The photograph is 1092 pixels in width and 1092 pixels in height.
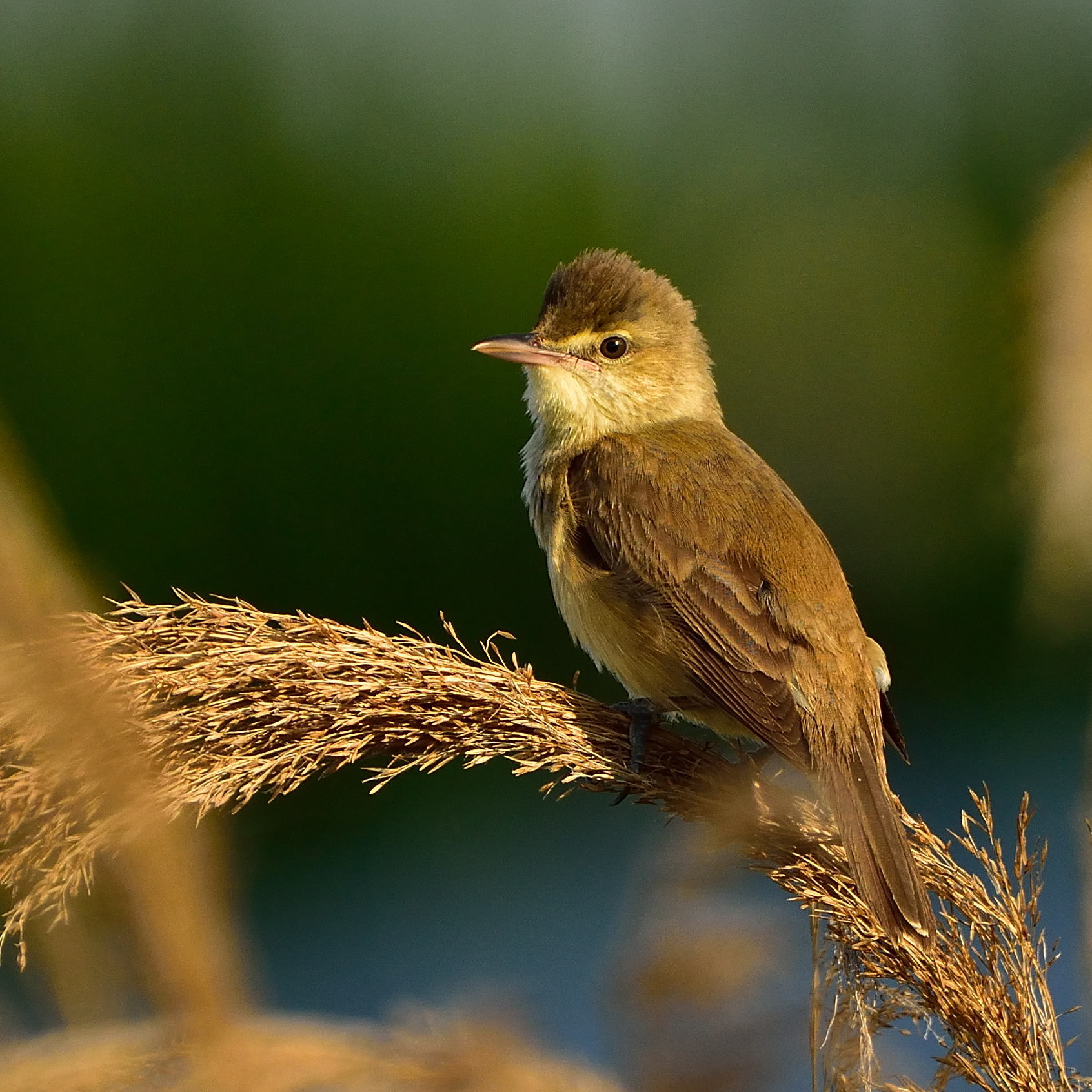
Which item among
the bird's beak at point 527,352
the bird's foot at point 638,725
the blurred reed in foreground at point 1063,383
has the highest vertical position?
the bird's beak at point 527,352

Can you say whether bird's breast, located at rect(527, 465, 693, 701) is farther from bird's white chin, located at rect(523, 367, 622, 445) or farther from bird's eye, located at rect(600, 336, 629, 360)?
bird's eye, located at rect(600, 336, 629, 360)


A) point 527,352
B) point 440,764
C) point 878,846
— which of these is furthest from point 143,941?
point 527,352

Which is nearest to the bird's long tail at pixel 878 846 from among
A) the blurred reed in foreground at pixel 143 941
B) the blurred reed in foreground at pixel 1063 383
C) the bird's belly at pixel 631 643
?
the bird's belly at pixel 631 643

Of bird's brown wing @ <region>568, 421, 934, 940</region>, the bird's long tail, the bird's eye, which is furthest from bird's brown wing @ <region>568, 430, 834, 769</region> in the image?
the bird's eye

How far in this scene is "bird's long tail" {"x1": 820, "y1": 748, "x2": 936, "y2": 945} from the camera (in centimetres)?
166

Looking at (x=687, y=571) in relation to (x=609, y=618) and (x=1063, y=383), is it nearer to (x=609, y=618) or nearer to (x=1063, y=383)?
(x=609, y=618)

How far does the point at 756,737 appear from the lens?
2.35 m

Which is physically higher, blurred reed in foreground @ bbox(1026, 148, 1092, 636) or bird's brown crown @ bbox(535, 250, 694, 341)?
bird's brown crown @ bbox(535, 250, 694, 341)

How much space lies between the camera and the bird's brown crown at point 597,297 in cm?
311

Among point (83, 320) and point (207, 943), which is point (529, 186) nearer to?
point (83, 320)

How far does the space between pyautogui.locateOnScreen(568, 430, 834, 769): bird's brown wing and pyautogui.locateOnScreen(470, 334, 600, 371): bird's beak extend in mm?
284

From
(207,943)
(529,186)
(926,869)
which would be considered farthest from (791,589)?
(207,943)

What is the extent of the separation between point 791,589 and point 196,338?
5.39 ft

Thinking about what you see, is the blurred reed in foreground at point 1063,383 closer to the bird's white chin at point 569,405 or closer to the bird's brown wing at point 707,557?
the bird's brown wing at point 707,557
